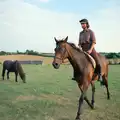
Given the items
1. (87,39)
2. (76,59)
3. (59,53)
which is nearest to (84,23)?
(87,39)

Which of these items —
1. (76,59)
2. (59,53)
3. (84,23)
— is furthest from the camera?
(84,23)

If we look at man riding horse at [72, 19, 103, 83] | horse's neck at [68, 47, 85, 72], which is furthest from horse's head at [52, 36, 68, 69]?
man riding horse at [72, 19, 103, 83]

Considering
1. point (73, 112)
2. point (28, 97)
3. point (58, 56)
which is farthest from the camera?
point (28, 97)

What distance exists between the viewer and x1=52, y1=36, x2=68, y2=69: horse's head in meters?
7.21

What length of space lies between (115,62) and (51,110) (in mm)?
53017

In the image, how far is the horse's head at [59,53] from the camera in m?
7.21

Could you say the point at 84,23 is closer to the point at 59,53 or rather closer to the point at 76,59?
the point at 76,59

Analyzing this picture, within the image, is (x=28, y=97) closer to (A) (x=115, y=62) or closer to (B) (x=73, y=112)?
(B) (x=73, y=112)

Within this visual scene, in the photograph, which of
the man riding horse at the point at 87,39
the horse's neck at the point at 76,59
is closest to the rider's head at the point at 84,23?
the man riding horse at the point at 87,39

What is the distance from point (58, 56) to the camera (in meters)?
7.27

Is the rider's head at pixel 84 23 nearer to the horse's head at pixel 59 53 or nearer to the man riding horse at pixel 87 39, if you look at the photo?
the man riding horse at pixel 87 39

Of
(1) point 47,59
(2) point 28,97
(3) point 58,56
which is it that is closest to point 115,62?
(1) point 47,59

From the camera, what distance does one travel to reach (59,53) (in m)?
7.33

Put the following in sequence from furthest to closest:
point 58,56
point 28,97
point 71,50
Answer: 1. point 28,97
2. point 71,50
3. point 58,56
